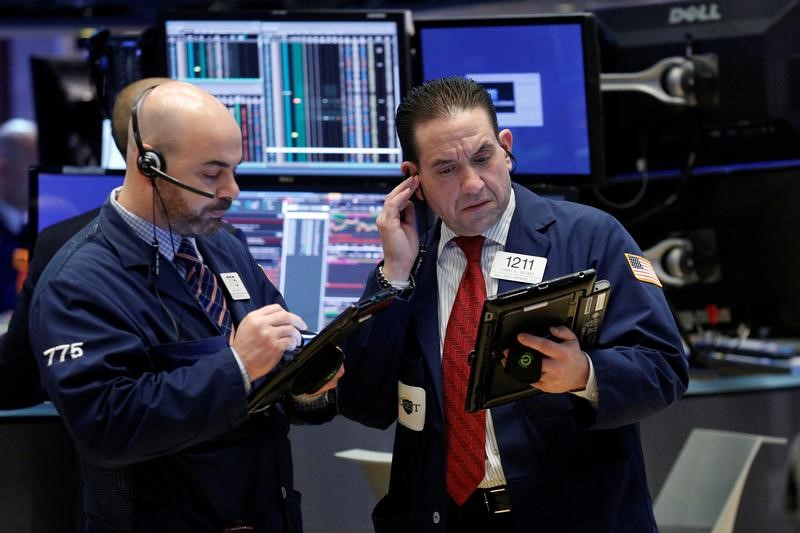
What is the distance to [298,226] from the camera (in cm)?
321

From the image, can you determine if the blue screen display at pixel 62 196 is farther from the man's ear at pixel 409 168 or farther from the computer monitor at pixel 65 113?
the man's ear at pixel 409 168

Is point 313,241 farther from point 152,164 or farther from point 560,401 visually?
point 560,401

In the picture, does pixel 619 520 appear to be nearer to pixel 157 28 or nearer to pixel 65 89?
pixel 157 28

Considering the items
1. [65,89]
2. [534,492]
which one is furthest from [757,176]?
[65,89]

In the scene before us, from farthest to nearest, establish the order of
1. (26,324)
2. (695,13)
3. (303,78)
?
1. (695,13)
2. (303,78)
3. (26,324)

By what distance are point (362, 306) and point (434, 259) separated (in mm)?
363

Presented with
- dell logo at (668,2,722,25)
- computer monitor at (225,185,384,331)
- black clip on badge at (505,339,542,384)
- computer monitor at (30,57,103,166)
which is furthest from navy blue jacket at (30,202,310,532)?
computer monitor at (30,57,103,166)

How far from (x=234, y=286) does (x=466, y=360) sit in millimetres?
497

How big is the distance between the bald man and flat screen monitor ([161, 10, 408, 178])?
1.08 m

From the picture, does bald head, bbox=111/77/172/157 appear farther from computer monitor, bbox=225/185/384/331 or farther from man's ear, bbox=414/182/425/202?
man's ear, bbox=414/182/425/202

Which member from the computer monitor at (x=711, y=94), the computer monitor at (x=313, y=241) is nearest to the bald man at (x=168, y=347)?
the computer monitor at (x=313, y=241)

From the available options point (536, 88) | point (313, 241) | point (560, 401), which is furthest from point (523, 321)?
point (536, 88)

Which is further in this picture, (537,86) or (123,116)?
(537,86)

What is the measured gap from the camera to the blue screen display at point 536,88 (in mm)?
3352
